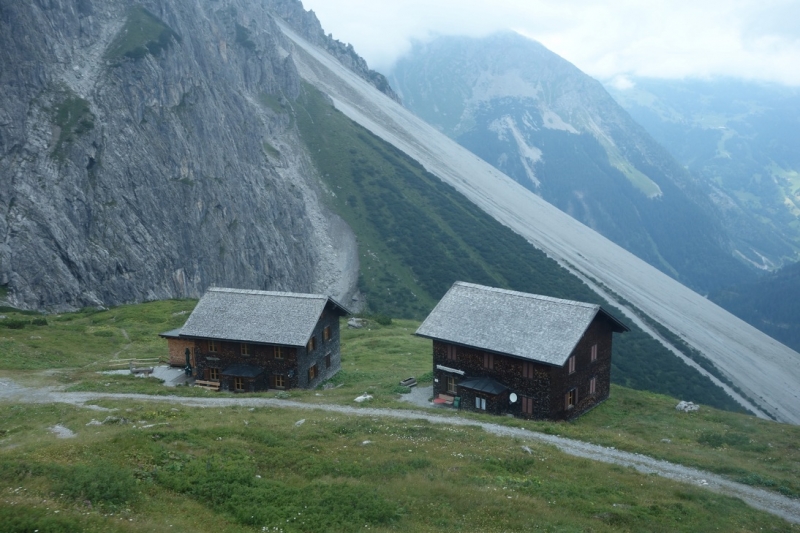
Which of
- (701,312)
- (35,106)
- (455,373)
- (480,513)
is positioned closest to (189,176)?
(35,106)

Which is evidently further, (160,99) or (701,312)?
(701,312)

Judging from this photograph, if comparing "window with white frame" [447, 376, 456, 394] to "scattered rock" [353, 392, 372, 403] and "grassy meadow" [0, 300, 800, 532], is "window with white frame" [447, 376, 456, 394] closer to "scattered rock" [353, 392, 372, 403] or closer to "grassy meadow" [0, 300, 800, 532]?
"grassy meadow" [0, 300, 800, 532]

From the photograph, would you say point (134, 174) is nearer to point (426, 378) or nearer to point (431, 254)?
point (431, 254)

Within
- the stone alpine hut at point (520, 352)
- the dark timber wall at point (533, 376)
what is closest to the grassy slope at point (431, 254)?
the dark timber wall at point (533, 376)

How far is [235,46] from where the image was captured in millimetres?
197250

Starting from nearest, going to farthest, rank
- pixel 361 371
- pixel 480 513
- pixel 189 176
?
pixel 480 513 < pixel 361 371 < pixel 189 176

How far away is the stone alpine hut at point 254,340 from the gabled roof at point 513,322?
10.8m

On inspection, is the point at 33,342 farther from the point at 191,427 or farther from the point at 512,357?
the point at 512,357

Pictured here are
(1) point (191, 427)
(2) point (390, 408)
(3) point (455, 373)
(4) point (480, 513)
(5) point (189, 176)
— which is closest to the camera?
(4) point (480, 513)

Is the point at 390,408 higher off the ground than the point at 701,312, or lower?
higher

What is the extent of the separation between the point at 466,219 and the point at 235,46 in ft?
300

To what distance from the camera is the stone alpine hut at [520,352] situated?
147 feet

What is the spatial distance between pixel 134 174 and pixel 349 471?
99726 millimetres

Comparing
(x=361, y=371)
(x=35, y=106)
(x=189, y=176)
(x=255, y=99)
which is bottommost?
(x=361, y=371)
